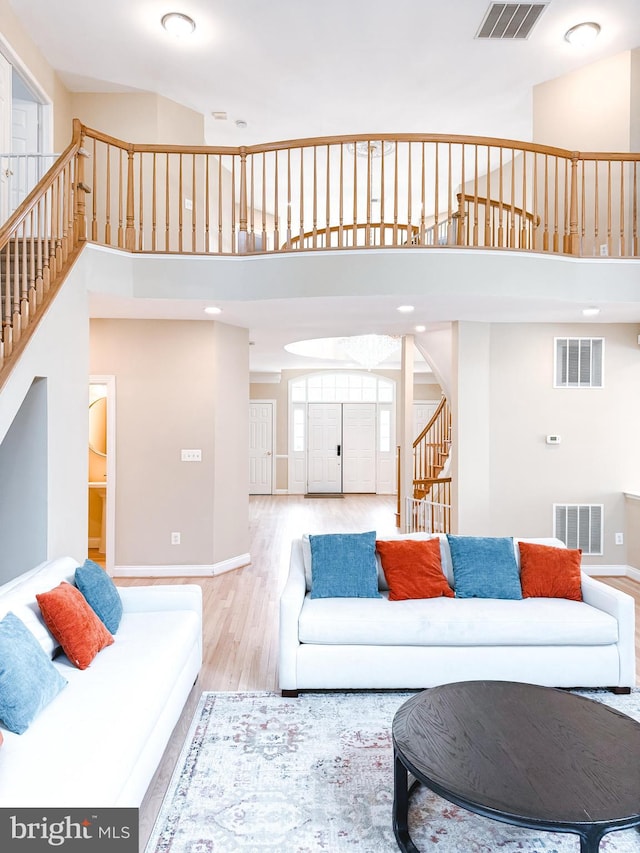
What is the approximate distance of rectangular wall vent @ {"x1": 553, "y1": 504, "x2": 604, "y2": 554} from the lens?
5.69 m

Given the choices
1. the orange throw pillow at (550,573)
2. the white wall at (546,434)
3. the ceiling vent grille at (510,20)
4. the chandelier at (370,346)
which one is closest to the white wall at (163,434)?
the white wall at (546,434)

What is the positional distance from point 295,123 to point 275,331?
95.1 inches

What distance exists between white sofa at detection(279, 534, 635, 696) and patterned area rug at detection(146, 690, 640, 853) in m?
0.16

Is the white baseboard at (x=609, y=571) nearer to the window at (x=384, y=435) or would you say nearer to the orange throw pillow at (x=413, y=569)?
the orange throw pillow at (x=413, y=569)

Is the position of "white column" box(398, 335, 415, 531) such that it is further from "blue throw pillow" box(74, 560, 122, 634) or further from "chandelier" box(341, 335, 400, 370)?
"blue throw pillow" box(74, 560, 122, 634)

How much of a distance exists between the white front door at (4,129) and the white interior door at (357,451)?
8172 millimetres

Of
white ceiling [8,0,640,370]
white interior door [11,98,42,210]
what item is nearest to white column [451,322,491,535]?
white ceiling [8,0,640,370]

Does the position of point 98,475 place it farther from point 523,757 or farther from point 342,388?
point 342,388

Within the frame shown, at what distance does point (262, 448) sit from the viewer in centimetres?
1213

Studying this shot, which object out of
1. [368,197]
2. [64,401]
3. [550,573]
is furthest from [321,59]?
[550,573]

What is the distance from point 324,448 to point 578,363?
276 inches

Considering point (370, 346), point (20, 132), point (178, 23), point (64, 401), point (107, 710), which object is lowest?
point (107, 710)

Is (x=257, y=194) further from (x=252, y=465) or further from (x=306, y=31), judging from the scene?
(x=252, y=465)

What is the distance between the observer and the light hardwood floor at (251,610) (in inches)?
112
